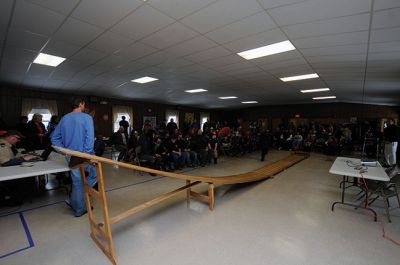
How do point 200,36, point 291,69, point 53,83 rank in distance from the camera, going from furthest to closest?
point 53,83 → point 291,69 → point 200,36

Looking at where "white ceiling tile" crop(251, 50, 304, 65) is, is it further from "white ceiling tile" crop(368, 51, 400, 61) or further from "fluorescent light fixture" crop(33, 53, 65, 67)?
"fluorescent light fixture" crop(33, 53, 65, 67)

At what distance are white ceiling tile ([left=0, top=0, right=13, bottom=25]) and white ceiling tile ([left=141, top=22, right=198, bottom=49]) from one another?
1569 millimetres

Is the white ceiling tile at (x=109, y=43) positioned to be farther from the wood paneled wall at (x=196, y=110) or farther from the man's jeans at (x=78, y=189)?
the wood paneled wall at (x=196, y=110)

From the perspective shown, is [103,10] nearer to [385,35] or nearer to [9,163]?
[9,163]

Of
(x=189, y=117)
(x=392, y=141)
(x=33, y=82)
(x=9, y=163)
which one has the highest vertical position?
(x=33, y=82)

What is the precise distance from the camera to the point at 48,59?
3.95 metres

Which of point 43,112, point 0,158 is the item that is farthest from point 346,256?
point 43,112

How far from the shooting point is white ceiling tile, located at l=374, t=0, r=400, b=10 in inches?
75.9

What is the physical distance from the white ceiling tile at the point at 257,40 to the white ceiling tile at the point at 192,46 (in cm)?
36

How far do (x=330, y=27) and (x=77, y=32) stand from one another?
364 centimetres

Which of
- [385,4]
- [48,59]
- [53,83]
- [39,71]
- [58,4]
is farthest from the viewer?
[53,83]

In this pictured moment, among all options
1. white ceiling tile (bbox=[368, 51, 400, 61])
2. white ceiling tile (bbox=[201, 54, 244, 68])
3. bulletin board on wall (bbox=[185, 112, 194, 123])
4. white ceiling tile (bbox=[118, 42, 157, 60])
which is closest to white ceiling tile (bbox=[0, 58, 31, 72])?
white ceiling tile (bbox=[118, 42, 157, 60])

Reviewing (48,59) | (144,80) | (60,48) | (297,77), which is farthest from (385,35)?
(48,59)

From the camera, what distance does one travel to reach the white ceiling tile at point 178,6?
80.4 inches
